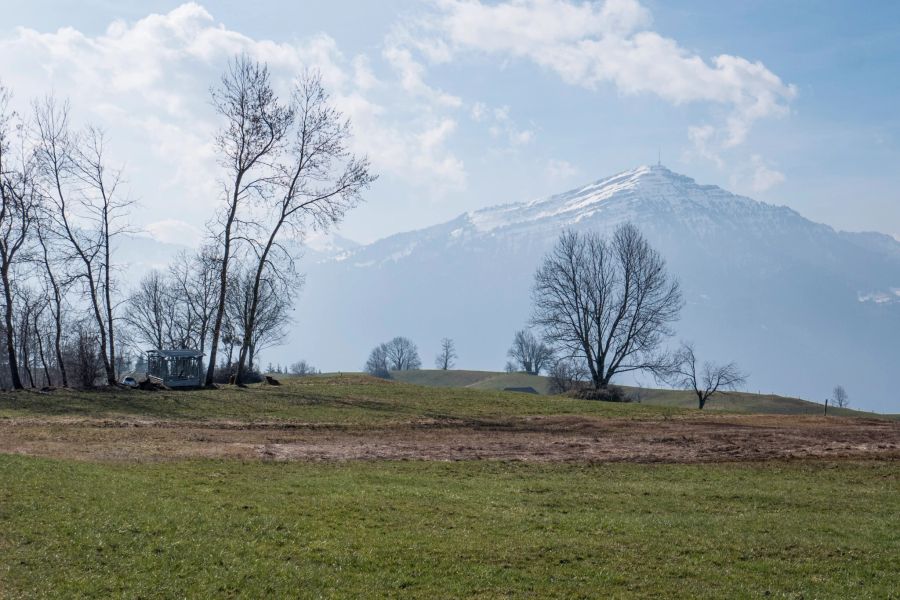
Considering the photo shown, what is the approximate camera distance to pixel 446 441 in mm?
28922

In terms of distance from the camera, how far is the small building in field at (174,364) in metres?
54.1

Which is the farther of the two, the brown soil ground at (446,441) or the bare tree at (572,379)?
the bare tree at (572,379)

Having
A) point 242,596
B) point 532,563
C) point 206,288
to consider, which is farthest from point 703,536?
point 206,288

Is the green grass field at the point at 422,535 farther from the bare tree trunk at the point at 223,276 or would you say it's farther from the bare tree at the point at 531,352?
the bare tree at the point at 531,352

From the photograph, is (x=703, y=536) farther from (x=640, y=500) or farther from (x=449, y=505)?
(x=449, y=505)

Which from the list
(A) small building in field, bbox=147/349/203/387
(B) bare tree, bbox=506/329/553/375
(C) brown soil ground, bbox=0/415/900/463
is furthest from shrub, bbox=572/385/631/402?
(B) bare tree, bbox=506/329/553/375

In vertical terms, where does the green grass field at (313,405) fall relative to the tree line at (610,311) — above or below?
below

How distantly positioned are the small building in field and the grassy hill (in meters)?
36.5

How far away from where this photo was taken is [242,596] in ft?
37.8

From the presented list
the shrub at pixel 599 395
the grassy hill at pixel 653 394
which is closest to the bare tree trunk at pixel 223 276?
the shrub at pixel 599 395

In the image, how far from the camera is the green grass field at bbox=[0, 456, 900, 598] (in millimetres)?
12086

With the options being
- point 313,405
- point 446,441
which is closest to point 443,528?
point 446,441

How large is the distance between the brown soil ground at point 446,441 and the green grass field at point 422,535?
3.63 m

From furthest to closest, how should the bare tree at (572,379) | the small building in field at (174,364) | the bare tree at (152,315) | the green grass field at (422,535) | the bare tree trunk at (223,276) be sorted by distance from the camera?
the bare tree at (152,315) → the bare tree at (572,379) → the small building in field at (174,364) → the bare tree trunk at (223,276) → the green grass field at (422,535)
